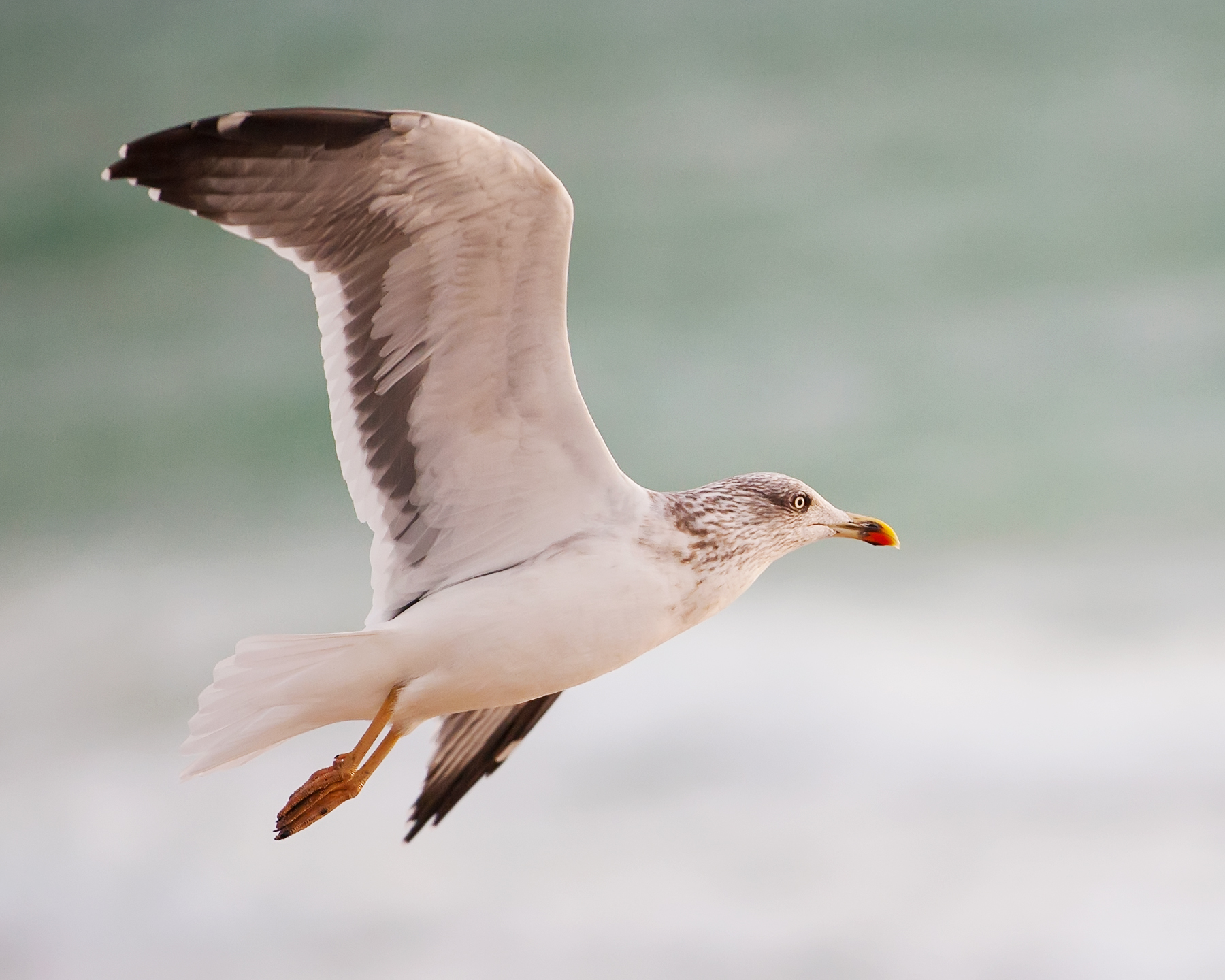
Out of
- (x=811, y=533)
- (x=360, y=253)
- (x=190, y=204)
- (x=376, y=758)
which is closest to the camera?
(x=190, y=204)

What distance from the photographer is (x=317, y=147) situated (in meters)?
2.79

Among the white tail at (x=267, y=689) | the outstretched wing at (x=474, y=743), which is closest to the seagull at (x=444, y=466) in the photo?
the white tail at (x=267, y=689)

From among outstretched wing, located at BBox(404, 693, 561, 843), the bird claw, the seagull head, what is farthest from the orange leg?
the seagull head

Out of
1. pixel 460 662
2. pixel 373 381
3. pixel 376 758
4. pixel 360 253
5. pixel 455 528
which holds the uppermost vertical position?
pixel 360 253

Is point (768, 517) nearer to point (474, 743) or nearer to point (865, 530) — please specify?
point (865, 530)

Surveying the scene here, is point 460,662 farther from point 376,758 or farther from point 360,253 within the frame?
point 360,253

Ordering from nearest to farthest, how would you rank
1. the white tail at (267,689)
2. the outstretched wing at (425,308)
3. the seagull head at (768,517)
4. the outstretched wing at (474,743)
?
the outstretched wing at (425,308)
the white tail at (267,689)
the seagull head at (768,517)
the outstretched wing at (474,743)

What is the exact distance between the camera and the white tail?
303cm

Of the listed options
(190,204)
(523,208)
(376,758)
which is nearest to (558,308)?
(523,208)

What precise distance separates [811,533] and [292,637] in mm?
1184

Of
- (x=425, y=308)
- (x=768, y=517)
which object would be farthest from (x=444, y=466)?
(x=768, y=517)

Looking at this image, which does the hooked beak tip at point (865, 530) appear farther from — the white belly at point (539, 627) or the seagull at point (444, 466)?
the white belly at point (539, 627)

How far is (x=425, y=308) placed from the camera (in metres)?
3.06

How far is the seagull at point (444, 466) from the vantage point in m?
2.79
